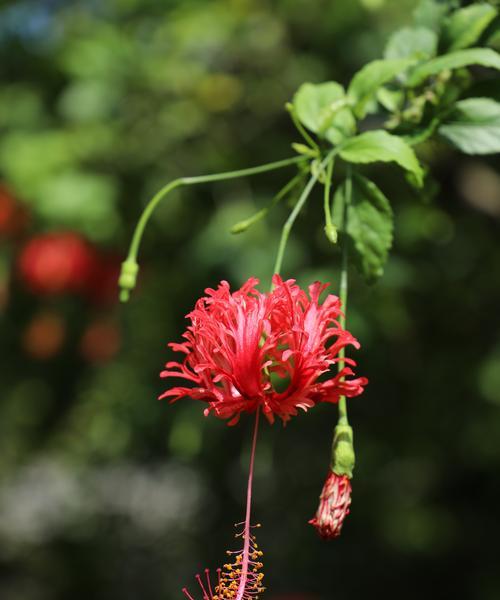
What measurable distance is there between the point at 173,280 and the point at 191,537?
275cm

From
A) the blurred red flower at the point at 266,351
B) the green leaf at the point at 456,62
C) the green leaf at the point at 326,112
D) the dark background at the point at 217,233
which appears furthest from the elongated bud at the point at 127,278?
the dark background at the point at 217,233

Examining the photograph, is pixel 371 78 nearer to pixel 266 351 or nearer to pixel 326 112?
pixel 326 112

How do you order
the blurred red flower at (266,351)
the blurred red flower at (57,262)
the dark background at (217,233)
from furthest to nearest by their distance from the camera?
the blurred red flower at (57,262)
the dark background at (217,233)
the blurred red flower at (266,351)

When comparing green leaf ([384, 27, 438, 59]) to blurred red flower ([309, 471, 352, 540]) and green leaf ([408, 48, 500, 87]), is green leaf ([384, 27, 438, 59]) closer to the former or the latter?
green leaf ([408, 48, 500, 87])

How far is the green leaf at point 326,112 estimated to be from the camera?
994mm

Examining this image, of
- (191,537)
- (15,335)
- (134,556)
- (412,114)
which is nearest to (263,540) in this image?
(191,537)

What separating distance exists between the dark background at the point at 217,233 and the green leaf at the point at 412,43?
0.91 metres

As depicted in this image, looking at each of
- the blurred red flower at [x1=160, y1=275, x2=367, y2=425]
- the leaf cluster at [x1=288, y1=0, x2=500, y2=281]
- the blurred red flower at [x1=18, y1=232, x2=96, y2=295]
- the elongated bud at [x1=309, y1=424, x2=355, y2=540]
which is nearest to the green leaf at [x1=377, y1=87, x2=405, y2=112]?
the leaf cluster at [x1=288, y1=0, x2=500, y2=281]

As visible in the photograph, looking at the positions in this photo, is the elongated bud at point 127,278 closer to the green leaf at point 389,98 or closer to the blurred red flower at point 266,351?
the blurred red flower at point 266,351

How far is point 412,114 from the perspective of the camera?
3.57 feet

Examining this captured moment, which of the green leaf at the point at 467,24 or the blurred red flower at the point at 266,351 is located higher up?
the green leaf at the point at 467,24

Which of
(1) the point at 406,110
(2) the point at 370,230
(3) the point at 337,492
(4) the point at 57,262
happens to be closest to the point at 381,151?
(2) the point at 370,230

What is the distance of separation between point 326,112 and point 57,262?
1.89 metres

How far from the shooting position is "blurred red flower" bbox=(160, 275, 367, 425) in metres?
0.84
